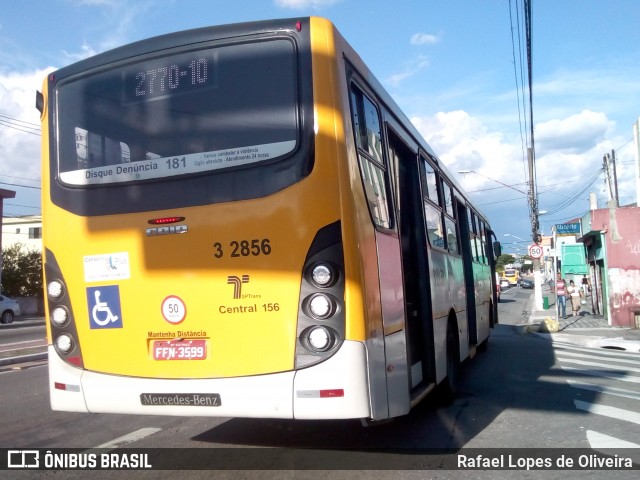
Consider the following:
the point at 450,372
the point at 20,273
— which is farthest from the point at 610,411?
the point at 20,273

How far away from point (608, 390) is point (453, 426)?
351cm

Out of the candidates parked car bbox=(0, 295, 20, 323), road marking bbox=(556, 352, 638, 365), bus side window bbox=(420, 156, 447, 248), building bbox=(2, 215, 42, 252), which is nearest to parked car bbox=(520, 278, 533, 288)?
building bbox=(2, 215, 42, 252)

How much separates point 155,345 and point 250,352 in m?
0.78

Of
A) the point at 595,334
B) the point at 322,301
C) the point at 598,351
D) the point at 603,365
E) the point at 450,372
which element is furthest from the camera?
the point at 595,334

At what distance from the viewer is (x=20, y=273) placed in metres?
42.0

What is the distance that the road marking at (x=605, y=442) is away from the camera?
5.94 meters

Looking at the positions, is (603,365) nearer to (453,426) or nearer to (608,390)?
(608,390)

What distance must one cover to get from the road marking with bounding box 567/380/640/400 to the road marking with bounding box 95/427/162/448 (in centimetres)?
609

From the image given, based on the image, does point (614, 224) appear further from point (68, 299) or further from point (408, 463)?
point (68, 299)

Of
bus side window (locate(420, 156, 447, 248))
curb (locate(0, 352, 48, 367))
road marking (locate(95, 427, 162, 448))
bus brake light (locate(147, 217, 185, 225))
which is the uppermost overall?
bus side window (locate(420, 156, 447, 248))

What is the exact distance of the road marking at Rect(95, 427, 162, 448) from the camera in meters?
6.10

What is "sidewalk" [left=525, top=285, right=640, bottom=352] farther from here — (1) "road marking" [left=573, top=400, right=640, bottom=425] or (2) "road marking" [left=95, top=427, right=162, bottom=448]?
(2) "road marking" [left=95, top=427, right=162, bottom=448]

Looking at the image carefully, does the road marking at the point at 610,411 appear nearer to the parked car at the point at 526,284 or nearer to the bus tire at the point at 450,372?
the bus tire at the point at 450,372

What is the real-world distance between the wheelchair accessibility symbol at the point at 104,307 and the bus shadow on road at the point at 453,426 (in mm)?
1796
